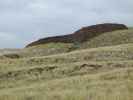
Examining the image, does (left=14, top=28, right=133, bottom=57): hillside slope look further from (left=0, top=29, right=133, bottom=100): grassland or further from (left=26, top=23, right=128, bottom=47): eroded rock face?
(left=0, top=29, right=133, bottom=100): grassland

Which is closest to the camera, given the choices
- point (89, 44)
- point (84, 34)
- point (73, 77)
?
point (73, 77)

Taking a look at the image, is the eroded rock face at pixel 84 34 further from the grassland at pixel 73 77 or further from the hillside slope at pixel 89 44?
the grassland at pixel 73 77

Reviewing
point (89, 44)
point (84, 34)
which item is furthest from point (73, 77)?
point (84, 34)

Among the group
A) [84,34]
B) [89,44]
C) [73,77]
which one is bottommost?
[73,77]

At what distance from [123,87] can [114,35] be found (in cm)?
3362

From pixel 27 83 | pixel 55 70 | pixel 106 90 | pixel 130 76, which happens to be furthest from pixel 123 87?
Answer: pixel 55 70

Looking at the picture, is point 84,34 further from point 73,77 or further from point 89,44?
point 73,77

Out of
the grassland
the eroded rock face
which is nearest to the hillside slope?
the eroded rock face

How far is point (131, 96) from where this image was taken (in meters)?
17.0

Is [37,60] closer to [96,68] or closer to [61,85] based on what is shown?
[96,68]

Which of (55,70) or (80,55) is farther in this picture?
(80,55)

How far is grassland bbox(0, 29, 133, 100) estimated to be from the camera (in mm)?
19494

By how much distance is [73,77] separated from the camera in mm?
26984

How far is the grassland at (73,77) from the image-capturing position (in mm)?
19494
